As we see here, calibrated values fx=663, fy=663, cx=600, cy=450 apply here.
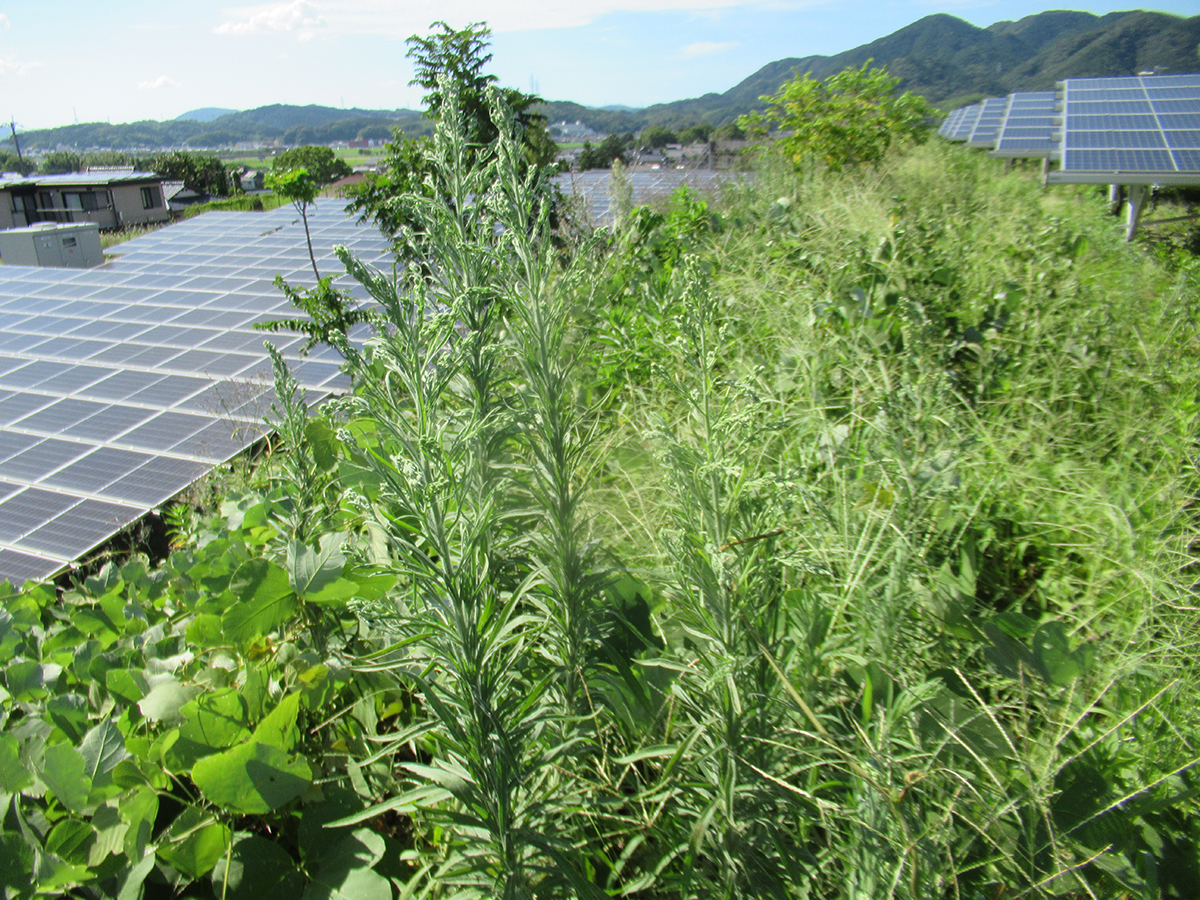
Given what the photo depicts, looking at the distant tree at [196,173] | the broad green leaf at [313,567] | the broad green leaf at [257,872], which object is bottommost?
the broad green leaf at [257,872]

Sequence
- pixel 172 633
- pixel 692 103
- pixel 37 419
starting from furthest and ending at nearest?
1. pixel 692 103
2. pixel 37 419
3. pixel 172 633

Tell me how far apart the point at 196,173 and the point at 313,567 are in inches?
2985

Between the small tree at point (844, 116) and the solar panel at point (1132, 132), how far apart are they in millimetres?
2690

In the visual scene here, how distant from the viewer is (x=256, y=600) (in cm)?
114

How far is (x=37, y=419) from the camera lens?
29.9 ft

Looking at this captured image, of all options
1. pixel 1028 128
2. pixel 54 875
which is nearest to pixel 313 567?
pixel 54 875

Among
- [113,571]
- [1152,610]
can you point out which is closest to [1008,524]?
[1152,610]

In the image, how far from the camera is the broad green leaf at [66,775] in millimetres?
893

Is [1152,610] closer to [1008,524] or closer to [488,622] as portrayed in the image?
[1008,524]

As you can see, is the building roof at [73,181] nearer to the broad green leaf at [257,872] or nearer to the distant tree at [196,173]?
the distant tree at [196,173]

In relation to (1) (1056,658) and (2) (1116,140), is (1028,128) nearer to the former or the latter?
(2) (1116,140)

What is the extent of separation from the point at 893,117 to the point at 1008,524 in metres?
9.43

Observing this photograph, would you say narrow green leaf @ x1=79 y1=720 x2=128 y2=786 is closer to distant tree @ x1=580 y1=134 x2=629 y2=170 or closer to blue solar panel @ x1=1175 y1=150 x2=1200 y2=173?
blue solar panel @ x1=1175 y1=150 x2=1200 y2=173

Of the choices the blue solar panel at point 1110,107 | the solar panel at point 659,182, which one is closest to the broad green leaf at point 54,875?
the solar panel at point 659,182
